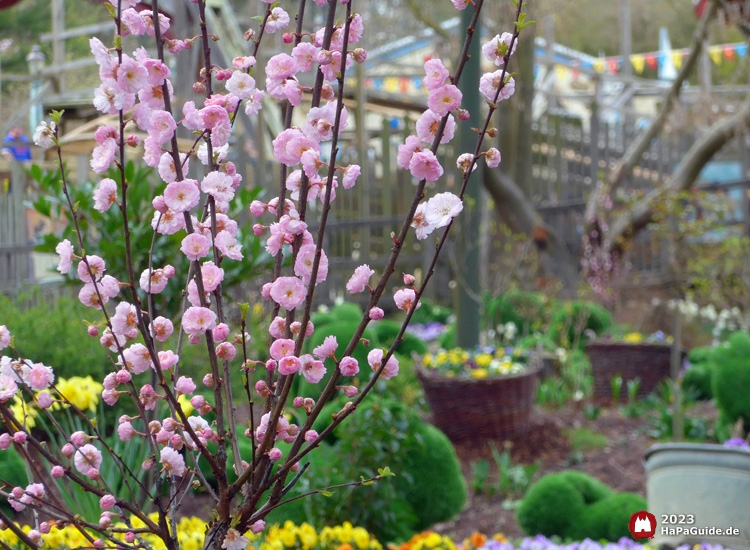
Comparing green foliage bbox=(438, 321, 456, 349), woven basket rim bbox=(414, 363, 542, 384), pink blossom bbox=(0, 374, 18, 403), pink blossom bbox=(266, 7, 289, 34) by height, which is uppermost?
pink blossom bbox=(266, 7, 289, 34)

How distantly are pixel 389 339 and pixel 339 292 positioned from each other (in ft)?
9.44

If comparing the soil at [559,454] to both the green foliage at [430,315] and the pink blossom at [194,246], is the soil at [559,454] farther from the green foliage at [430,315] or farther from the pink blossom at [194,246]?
the pink blossom at [194,246]

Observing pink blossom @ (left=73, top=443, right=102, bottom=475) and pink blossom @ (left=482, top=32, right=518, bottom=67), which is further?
pink blossom @ (left=73, top=443, right=102, bottom=475)

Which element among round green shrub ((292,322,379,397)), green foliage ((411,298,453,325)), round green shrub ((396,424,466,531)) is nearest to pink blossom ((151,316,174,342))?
round green shrub ((396,424,466,531))

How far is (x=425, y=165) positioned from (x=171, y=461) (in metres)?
0.60

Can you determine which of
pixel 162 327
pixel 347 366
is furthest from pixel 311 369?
pixel 162 327

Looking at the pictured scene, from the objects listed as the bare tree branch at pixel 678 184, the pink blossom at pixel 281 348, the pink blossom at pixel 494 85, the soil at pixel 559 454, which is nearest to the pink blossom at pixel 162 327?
the pink blossom at pixel 281 348

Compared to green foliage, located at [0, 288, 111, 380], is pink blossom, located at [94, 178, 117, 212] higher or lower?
higher

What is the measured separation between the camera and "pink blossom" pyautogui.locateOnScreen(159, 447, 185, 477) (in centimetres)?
127

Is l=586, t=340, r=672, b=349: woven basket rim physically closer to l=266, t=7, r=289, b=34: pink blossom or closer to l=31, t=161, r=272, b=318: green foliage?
l=31, t=161, r=272, b=318: green foliage

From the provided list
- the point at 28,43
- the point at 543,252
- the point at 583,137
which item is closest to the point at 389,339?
the point at 543,252

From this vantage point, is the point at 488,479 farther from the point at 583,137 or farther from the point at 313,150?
the point at 583,137

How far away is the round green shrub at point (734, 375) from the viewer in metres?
3.65

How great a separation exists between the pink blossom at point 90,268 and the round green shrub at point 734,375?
10.4 ft
